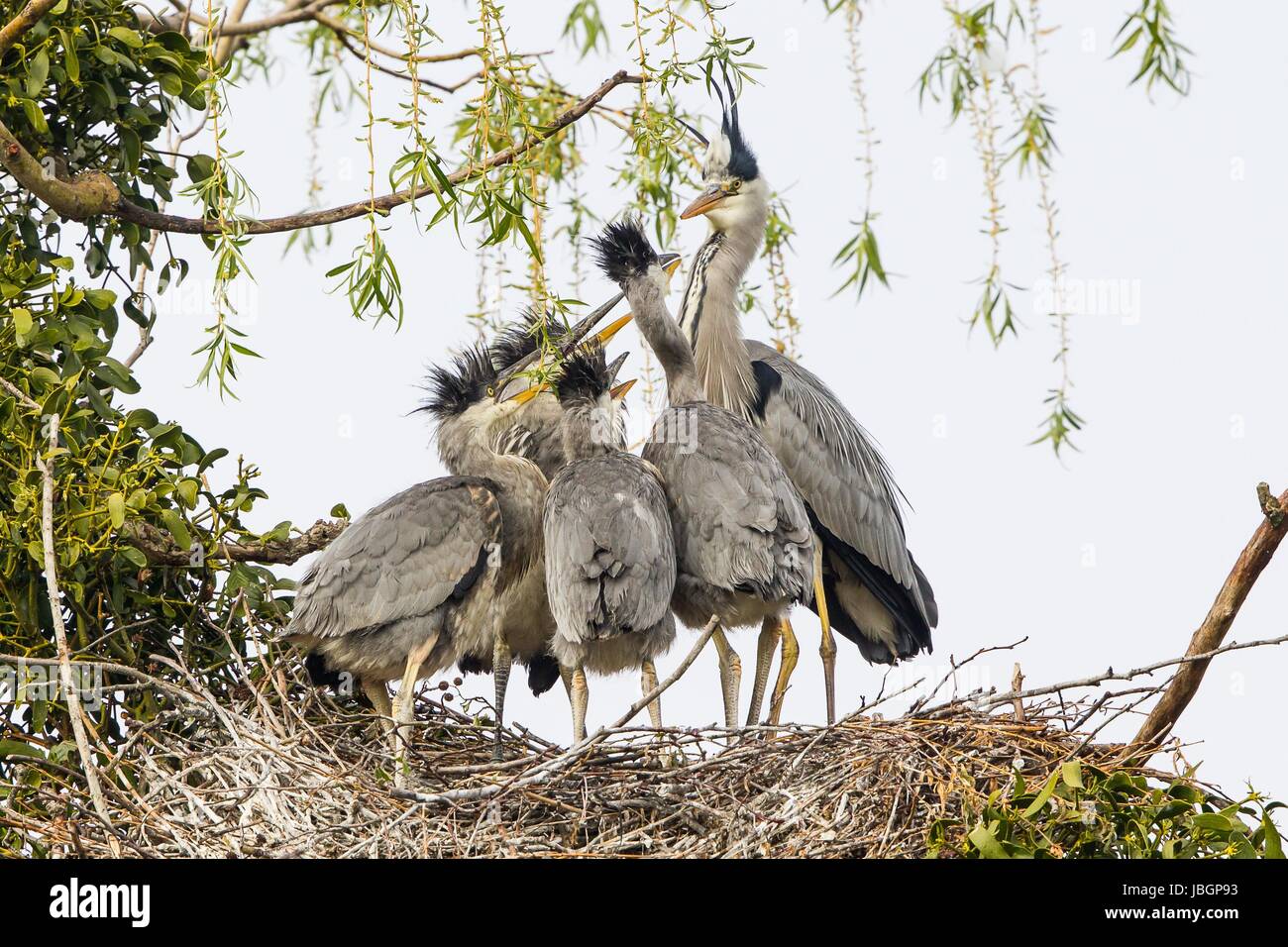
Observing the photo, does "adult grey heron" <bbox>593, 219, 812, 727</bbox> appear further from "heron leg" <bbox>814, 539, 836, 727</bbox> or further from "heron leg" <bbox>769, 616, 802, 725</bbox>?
"heron leg" <bbox>814, 539, 836, 727</bbox>

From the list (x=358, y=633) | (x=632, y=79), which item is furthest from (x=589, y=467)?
(x=632, y=79)

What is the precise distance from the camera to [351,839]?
297 cm

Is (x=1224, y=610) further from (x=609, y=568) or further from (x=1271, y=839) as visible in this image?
(x=609, y=568)

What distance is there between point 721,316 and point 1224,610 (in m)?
2.04

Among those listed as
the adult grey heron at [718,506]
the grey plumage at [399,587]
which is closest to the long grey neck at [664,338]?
the adult grey heron at [718,506]

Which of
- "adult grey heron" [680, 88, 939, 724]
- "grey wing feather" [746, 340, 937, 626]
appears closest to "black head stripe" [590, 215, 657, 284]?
"adult grey heron" [680, 88, 939, 724]

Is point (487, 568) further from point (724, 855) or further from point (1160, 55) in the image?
point (1160, 55)

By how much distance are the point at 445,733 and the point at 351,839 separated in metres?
0.94

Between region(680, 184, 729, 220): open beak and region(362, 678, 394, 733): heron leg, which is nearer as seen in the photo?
region(362, 678, 394, 733): heron leg

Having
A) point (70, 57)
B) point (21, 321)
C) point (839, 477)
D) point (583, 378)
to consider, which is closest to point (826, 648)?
point (839, 477)

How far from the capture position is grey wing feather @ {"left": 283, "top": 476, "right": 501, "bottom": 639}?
3.55 metres

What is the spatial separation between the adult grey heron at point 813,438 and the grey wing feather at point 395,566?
3.40 feet

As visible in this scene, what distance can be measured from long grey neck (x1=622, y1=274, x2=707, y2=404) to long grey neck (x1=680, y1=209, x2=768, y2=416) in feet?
1.21

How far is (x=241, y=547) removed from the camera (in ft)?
11.5
